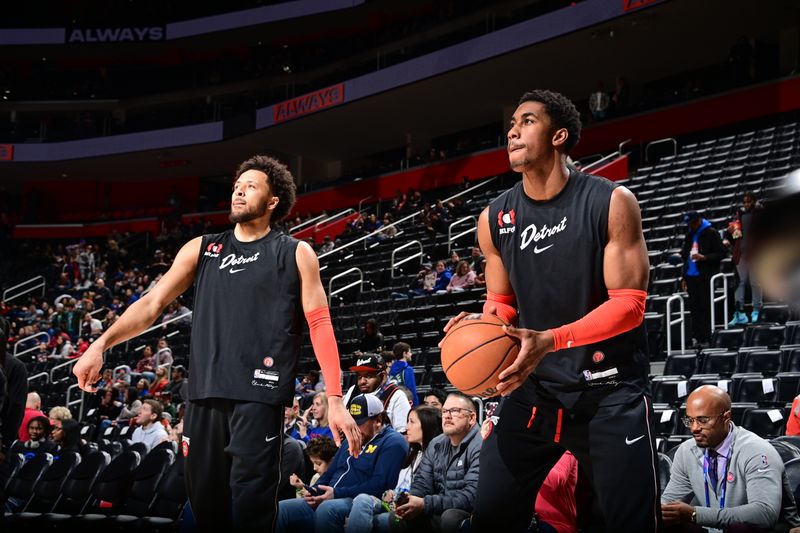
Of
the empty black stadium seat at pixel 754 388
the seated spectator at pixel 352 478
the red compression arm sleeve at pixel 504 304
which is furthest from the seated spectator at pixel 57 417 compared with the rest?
the red compression arm sleeve at pixel 504 304

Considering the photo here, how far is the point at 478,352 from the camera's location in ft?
10.6

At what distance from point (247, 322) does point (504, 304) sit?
1.13 m

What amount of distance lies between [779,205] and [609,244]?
200 centimetres

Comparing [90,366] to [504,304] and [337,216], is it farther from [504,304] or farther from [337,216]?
[337,216]

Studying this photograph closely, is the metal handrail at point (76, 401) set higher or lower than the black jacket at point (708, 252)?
lower

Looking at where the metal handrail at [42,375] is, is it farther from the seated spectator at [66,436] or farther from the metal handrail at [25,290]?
the metal handrail at [25,290]

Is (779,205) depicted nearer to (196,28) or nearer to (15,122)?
(196,28)

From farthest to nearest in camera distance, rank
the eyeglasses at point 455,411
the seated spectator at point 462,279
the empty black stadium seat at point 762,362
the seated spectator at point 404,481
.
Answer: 1. the seated spectator at point 462,279
2. the empty black stadium seat at point 762,362
3. the seated spectator at point 404,481
4. the eyeglasses at point 455,411

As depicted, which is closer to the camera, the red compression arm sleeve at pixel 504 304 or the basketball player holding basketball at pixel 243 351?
the red compression arm sleeve at pixel 504 304

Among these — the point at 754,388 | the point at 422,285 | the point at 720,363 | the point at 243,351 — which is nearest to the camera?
the point at 243,351

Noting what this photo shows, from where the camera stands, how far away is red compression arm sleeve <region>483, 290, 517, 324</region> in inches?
140

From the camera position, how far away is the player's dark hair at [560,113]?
352 centimetres

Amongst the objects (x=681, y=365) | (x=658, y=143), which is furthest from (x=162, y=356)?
(x=658, y=143)

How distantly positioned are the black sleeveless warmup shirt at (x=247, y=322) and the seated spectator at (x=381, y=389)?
15.8ft
